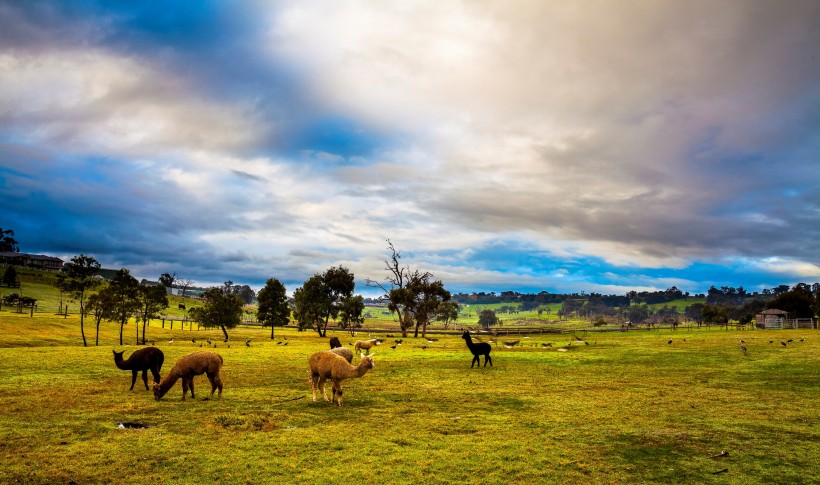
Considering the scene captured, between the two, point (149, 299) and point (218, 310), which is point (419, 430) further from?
point (218, 310)

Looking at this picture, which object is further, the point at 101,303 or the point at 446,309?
the point at 446,309

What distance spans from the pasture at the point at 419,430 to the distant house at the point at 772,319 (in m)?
95.3

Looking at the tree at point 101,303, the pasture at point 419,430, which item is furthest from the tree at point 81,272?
the pasture at point 419,430

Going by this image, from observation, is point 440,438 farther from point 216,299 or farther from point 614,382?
point 216,299

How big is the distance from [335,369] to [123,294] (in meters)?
58.7

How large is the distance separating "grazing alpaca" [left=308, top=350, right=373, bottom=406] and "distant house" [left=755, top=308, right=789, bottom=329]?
377 ft

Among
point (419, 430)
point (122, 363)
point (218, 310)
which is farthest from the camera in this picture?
point (218, 310)

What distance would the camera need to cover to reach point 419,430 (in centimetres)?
1320

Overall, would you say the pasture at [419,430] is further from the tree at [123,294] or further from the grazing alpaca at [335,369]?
the tree at [123,294]

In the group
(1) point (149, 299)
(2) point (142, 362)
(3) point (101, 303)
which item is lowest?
(2) point (142, 362)

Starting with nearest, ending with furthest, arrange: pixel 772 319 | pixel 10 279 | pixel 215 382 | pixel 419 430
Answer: pixel 419 430 → pixel 215 382 → pixel 772 319 → pixel 10 279

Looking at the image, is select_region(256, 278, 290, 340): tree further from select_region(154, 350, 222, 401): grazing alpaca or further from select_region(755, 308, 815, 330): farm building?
select_region(755, 308, 815, 330): farm building

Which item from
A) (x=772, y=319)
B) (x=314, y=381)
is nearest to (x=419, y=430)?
(x=314, y=381)

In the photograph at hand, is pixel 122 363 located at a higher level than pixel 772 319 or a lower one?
higher
